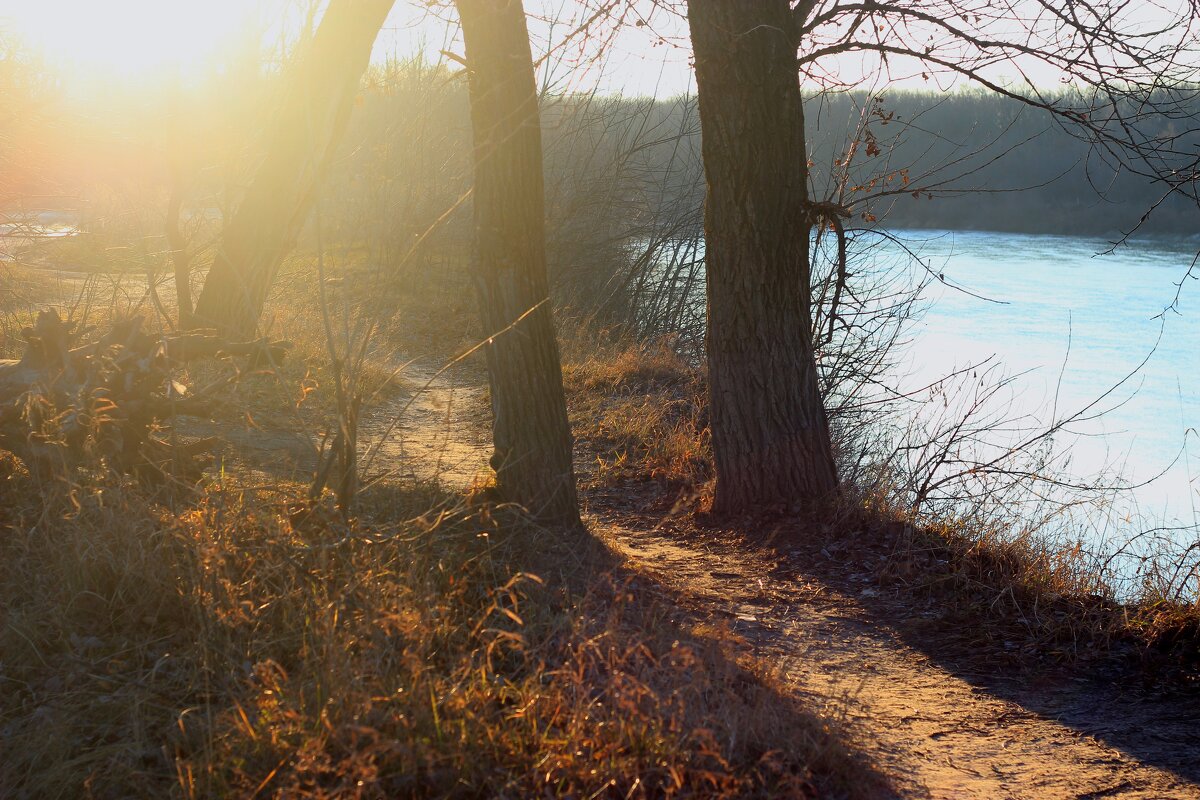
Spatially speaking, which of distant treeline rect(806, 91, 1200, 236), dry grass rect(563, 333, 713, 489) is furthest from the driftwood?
distant treeline rect(806, 91, 1200, 236)

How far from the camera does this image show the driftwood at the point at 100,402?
16.8 feet

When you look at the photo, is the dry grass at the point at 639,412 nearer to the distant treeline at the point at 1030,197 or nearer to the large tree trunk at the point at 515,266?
the large tree trunk at the point at 515,266

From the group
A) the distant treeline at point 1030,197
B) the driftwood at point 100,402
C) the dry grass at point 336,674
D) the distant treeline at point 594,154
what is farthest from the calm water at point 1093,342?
the driftwood at point 100,402

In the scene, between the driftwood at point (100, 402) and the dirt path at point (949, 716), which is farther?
the driftwood at point (100, 402)

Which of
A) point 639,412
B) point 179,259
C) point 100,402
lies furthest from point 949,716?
point 179,259

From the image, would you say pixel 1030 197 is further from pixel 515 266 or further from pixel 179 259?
pixel 515 266

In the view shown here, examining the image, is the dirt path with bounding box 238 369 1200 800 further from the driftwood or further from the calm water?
the calm water

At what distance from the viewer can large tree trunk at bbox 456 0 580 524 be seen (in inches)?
221

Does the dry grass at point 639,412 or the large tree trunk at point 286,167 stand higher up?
the large tree trunk at point 286,167

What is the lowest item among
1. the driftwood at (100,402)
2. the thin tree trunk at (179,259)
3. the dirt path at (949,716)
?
the dirt path at (949,716)

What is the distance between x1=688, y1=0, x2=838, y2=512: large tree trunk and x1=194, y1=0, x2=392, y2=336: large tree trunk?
10.3 ft

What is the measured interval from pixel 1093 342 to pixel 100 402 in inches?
588

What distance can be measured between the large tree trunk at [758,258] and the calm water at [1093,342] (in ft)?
3.88

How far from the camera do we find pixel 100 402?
5305mm
